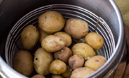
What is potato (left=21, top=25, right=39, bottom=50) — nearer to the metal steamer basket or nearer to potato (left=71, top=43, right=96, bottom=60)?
the metal steamer basket

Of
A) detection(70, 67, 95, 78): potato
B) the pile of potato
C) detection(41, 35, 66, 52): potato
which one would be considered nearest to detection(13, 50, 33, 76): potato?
the pile of potato

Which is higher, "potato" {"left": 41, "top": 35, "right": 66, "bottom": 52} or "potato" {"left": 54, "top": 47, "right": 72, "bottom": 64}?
"potato" {"left": 41, "top": 35, "right": 66, "bottom": 52}

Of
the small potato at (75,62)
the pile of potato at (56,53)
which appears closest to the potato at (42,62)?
the pile of potato at (56,53)

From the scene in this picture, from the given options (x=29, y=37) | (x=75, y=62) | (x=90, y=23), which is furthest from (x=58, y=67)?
(x=90, y=23)

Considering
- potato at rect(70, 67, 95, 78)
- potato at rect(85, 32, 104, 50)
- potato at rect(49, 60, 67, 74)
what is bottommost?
potato at rect(49, 60, 67, 74)

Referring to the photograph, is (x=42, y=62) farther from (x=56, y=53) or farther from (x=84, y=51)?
(x=84, y=51)

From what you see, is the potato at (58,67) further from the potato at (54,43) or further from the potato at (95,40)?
the potato at (95,40)

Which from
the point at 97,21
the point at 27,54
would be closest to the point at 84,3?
the point at 97,21
